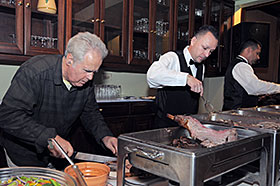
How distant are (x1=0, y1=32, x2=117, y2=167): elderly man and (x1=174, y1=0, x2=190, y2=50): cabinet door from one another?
7.31ft

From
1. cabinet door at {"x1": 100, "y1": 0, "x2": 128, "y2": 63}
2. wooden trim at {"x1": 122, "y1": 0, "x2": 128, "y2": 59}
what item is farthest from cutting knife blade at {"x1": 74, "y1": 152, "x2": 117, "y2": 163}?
wooden trim at {"x1": 122, "y1": 0, "x2": 128, "y2": 59}

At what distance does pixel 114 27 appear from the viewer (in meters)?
3.00

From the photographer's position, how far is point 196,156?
0.75m

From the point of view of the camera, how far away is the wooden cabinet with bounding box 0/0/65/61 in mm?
2297

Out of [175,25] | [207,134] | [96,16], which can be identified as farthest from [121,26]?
[207,134]

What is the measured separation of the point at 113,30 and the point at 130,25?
25 centimetres

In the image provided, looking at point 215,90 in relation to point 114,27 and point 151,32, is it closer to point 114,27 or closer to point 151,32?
point 151,32

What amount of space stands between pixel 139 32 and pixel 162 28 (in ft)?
1.36

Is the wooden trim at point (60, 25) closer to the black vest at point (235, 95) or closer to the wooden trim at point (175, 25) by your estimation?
the wooden trim at point (175, 25)

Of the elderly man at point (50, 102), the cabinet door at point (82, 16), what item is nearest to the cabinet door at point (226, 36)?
the cabinet door at point (82, 16)

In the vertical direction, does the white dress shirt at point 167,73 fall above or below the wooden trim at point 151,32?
below

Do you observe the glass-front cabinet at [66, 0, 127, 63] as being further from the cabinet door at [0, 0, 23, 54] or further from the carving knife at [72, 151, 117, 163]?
the carving knife at [72, 151, 117, 163]

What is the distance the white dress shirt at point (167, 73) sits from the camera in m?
1.80

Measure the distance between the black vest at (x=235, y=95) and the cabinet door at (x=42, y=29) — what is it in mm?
2012
